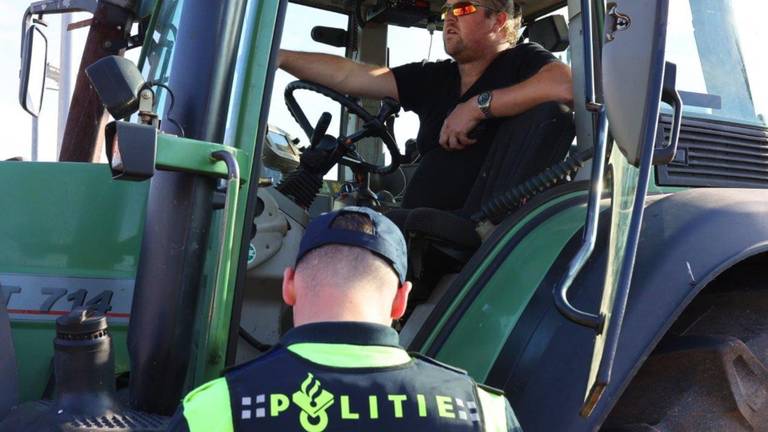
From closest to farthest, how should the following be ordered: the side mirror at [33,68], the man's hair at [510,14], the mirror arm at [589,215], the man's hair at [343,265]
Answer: the man's hair at [343,265]
the mirror arm at [589,215]
the side mirror at [33,68]
the man's hair at [510,14]

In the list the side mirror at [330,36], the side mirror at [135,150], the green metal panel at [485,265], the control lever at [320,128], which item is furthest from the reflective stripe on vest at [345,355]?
the side mirror at [330,36]

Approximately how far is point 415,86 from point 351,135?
14.7 inches

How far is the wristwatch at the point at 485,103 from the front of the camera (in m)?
2.57

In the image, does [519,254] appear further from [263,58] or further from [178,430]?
[178,430]

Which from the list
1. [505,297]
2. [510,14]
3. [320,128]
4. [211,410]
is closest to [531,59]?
[510,14]

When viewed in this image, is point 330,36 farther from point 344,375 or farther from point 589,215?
point 344,375

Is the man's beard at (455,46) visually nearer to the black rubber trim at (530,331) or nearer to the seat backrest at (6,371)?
the black rubber trim at (530,331)

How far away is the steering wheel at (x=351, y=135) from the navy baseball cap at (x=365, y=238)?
57.4 inches

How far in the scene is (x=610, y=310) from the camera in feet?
4.67

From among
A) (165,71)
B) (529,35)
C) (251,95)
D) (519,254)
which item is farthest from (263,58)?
(529,35)

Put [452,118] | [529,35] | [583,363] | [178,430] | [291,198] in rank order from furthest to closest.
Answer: [529,35] < [291,198] < [452,118] < [583,363] < [178,430]

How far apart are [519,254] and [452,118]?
2.54ft

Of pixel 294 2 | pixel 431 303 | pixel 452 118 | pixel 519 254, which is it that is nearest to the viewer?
pixel 519 254

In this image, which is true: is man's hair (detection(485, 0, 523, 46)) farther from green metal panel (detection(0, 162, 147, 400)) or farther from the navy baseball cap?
the navy baseball cap
